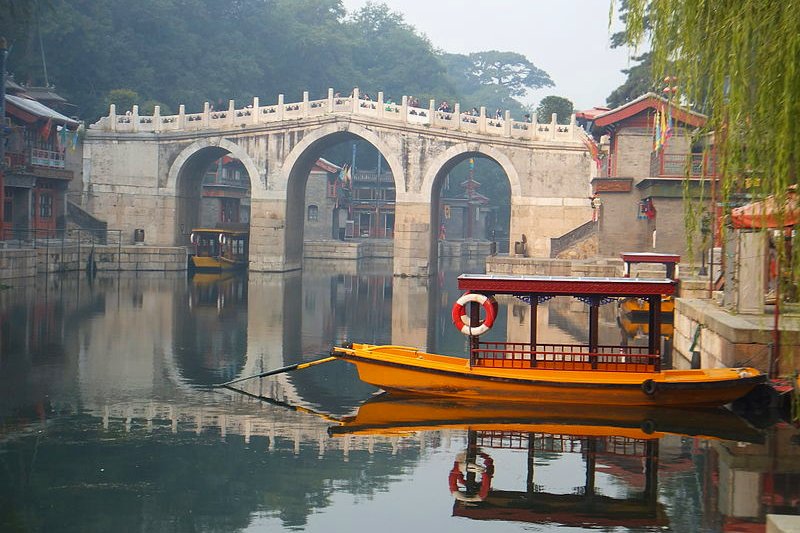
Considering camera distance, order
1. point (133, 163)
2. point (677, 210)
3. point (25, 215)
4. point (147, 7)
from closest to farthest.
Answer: point (677, 210), point (25, 215), point (133, 163), point (147, 7)

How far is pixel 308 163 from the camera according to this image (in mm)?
50812

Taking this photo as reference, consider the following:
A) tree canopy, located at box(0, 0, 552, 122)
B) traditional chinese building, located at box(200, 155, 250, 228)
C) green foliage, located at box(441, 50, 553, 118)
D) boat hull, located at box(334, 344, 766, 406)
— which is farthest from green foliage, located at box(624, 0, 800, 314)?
green foliage, located at box(441, 50, 553, 118)

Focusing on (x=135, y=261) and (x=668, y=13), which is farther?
(x=135, y=261)

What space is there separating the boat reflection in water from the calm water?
0.12 feet

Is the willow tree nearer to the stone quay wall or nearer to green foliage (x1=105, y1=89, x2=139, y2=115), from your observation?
the stone quay wall

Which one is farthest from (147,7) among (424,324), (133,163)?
(424,324)

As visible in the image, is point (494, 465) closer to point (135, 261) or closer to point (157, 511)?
point (157, 511)

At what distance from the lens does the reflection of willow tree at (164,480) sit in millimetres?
11641

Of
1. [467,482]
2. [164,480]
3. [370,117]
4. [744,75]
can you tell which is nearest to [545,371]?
[467,482]

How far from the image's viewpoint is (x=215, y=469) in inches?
535

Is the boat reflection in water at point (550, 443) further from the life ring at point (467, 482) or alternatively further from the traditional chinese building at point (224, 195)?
the traditional chinese building at point (224, 195)

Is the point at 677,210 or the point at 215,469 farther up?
the point at 677,210

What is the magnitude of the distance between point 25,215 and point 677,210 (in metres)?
23.6

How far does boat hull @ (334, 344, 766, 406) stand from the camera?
16663 millimetres
